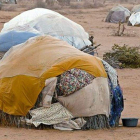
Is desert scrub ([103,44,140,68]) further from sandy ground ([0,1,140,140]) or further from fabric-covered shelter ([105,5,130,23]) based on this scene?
fabric-covered shelter ([105,5,130,23])

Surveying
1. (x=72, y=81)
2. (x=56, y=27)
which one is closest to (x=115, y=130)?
(x=72, y=81)

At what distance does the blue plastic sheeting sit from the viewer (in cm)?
1352

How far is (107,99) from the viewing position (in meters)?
8.55

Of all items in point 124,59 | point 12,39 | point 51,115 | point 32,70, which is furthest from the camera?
point 124,59

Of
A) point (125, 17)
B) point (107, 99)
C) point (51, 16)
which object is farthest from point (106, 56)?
point (125, 17)

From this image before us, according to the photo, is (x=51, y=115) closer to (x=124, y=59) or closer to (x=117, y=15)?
(x=124, y=59)

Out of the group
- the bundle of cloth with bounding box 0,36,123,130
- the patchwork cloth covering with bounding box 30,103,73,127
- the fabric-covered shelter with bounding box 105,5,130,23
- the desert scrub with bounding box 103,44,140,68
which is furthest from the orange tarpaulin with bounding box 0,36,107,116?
the fabric-covered shelter with bounding box 105,5,130,23

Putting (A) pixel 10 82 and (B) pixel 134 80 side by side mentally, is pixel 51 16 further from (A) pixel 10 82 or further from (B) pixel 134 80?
(A) pixel 10 82

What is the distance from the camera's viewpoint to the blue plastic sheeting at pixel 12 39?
13.5 m

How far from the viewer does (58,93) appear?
27.5ft

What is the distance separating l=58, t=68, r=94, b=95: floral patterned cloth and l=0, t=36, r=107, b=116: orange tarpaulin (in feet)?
0.28

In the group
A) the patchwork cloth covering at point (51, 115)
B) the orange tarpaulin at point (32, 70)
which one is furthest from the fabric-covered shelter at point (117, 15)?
the patchwork cloth covering at point (51, 115)

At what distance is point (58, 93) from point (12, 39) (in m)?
5.47

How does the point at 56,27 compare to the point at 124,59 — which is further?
the point at 124,59
